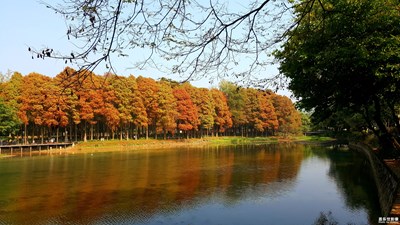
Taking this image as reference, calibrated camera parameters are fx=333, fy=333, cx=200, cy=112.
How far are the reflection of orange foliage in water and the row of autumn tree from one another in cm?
612

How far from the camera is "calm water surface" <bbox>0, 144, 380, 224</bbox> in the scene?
13.8m

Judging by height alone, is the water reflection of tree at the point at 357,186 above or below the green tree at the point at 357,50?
below

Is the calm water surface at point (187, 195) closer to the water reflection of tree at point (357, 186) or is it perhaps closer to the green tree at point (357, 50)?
the water reflection of tree at point (357, 186)

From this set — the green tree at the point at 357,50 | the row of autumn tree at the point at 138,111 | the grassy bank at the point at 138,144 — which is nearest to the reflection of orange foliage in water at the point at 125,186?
the row of autumn tree at the point at 138,111

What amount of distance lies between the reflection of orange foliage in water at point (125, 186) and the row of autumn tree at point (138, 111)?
6.12 m

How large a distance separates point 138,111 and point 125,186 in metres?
35.1

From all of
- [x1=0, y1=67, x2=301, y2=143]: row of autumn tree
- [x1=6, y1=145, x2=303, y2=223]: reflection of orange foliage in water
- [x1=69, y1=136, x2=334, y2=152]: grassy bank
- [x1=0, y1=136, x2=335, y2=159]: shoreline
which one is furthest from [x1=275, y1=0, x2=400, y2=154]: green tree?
[x1=69, y1=136, x2=334, y2=152]: grassy bank

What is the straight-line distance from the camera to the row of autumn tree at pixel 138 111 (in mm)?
43719

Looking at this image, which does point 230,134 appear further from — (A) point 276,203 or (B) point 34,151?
(A) point 276,203

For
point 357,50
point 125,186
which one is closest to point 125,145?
point 125,186

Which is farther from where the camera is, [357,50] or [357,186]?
[357,186]

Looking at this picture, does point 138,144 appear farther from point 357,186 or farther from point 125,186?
point 357,186

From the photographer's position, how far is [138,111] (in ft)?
178

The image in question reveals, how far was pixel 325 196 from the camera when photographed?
17.5 metres
